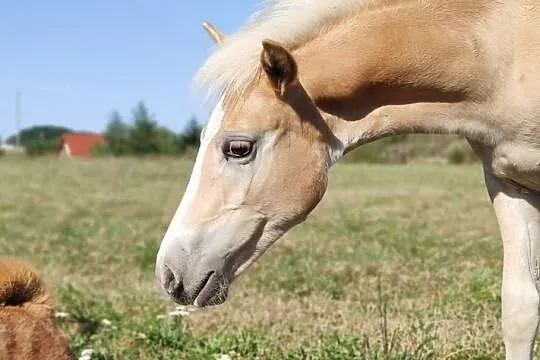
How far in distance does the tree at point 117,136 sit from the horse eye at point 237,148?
50534 millimetres

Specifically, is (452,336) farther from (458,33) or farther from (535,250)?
(458,33)

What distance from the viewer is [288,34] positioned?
10.5 feet

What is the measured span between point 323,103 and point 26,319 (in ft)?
5.07

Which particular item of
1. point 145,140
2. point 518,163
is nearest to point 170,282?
point 518,163

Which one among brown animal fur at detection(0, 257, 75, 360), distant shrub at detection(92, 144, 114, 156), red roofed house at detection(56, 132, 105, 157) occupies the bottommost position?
red roofed house at detection(56, 132, 105, 157)

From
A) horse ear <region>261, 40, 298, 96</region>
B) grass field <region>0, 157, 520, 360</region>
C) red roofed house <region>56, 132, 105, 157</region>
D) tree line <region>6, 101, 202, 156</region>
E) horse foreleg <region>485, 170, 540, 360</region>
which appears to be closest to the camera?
horse ear <region>261, 40, 298, 96</region>

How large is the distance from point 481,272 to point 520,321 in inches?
107

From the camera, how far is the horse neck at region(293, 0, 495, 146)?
3.10 metres

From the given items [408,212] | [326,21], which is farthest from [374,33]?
[408,212]

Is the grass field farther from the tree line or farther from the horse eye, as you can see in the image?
the tree line

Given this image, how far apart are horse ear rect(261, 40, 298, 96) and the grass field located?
116cm

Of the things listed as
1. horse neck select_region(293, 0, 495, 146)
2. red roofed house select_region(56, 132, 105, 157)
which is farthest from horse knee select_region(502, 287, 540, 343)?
red roofed house select_region(56, 132, 105, 157)

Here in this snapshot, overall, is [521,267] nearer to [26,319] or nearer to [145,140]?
[26,319]

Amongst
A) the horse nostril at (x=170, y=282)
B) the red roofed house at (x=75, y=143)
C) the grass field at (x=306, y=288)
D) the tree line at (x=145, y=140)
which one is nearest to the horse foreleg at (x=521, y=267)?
the grass field at (x=306, y=288)
